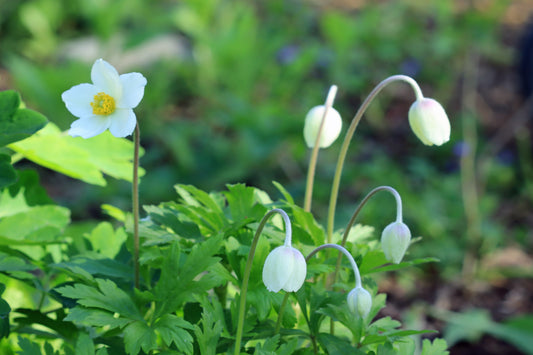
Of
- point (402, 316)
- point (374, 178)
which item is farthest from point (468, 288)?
point (374, 178)

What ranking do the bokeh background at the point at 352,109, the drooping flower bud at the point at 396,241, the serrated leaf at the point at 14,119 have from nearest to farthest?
the drooping flower bud at the point at 396,241
the serrated leaf at the point at 14,119
the bokeh background at the point at 352,109

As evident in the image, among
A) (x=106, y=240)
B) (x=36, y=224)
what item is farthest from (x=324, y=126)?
(x=36, y=224)

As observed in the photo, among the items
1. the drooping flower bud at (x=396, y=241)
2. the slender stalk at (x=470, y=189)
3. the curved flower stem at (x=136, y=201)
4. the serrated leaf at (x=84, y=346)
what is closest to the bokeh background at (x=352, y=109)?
the slender stalk at (x=470, y=189)

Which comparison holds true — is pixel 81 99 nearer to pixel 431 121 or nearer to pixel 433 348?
pixel 431 121

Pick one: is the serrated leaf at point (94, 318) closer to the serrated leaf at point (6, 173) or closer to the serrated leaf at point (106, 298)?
the serrated leaf at point (106, 298)

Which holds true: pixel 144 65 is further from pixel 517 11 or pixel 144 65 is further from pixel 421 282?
pixel 517 11

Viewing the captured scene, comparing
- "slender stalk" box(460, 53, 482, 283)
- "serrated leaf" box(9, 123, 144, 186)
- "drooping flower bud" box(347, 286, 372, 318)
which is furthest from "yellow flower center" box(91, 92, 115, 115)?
"slender stalk" box(460, 53, 482, 283)
